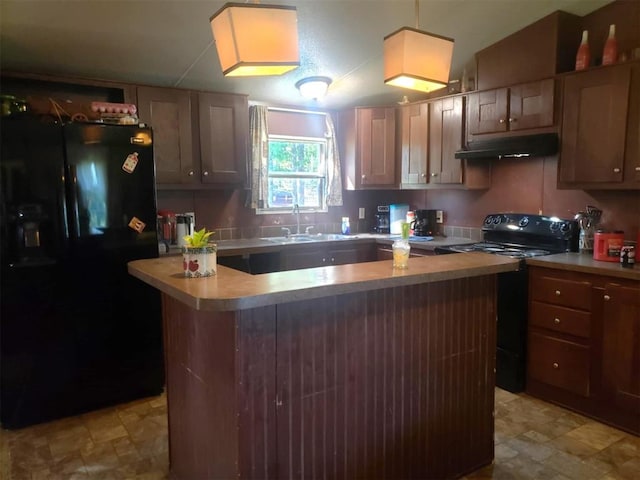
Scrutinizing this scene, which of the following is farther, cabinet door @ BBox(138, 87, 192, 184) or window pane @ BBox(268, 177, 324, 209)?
window pane @ BBox(268, 177, 324, 209)

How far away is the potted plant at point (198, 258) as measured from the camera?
1.90 meters

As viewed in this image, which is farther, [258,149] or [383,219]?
[383,219]

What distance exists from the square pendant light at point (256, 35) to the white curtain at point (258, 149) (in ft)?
7.63

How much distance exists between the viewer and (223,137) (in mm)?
3988

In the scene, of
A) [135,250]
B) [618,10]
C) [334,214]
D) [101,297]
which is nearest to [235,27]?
[135,250]

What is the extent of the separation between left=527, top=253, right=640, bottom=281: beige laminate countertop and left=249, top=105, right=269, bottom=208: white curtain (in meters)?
2.38

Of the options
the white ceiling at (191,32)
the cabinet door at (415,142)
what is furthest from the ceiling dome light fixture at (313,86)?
the cabinet door at (415,142)

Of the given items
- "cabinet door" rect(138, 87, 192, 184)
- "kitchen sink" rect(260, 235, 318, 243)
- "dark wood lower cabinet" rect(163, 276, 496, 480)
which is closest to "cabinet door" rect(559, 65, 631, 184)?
"dark wood lower cabinet" rect(163, 276, 496, 480)

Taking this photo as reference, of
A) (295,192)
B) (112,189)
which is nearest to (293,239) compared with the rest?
(295,192)

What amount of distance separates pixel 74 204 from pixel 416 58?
7.06ft

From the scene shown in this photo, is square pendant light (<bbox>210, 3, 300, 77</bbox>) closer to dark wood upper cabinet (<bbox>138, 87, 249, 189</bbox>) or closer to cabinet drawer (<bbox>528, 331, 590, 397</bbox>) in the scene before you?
dark wood upper cabinet (<bbox>138, 87, 249, 189</bbox>)

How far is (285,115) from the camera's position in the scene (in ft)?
15.2

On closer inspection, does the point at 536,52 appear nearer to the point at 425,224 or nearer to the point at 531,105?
the point at 531,105

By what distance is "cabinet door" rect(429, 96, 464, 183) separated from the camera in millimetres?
4000
